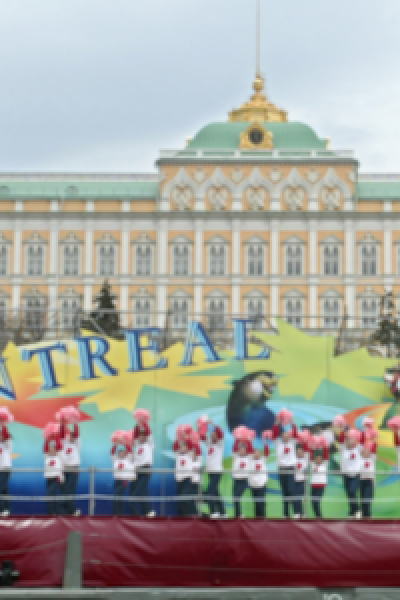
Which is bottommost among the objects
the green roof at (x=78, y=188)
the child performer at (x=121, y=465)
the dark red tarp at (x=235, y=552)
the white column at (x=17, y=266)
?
the dark red tarp at (x=235, y=552)

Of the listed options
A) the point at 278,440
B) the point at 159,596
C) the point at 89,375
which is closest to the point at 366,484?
the point at 278,440

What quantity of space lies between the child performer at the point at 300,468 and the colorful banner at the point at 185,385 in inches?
88.1

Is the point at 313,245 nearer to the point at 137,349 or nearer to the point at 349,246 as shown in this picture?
the point at 349,246

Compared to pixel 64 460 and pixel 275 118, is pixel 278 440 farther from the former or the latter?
pixel 275 118

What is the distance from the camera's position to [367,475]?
62.5 ft

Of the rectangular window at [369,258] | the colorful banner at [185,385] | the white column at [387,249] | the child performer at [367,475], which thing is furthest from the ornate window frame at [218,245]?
the child performer at [367,475]

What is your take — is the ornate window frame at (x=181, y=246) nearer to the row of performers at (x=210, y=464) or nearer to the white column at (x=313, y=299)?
the white column at (x=313, y=299)

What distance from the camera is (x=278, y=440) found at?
20.2 m

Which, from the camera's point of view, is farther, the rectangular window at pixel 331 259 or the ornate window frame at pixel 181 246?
the ornate window frame at pixel 181 246

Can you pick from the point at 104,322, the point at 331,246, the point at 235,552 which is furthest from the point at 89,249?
the point at 235,552

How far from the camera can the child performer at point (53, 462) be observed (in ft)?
63.3

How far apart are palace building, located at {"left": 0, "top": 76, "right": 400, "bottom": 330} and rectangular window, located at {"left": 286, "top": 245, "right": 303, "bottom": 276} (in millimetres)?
68

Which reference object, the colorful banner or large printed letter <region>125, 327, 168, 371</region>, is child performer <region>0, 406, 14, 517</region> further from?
large printed letter <region>125, 327, 168, 371</region>

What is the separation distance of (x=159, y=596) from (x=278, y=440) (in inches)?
182
